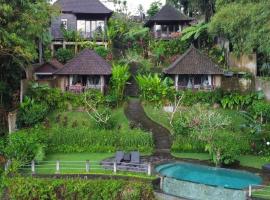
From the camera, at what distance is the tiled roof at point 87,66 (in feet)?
99.8

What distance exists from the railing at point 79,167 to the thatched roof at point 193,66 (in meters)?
10.6

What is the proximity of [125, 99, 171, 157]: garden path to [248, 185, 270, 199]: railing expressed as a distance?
21.4 feet

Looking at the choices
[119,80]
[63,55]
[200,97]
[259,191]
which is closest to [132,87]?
[119,80]

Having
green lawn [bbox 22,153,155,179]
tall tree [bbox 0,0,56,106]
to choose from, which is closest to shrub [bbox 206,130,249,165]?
green lawn [bbox 22,153,155,179]

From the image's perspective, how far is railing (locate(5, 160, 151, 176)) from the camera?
20750 mm

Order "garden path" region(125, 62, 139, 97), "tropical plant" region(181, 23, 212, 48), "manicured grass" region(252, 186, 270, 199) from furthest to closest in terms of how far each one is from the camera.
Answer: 1. "tropical plant" region(181, 23, 212, 48)
2. "garden path" region(125, 62, 139, 97)
3. "manicured grass" region(252, 186, 270, 199)

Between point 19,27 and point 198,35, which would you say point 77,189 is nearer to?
point 19,27

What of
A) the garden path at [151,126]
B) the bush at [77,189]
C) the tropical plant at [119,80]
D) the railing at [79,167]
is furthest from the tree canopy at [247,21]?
the bush at [77,189]

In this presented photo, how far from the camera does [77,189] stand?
19.5 metres

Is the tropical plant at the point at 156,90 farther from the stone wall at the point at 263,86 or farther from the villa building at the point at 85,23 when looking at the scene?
the villa building at the point at 85,23

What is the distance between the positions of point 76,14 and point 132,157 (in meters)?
19.6

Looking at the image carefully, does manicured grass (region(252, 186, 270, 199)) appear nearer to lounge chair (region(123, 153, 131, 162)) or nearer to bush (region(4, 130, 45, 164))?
lounge chair (region(123, 153, 131, 162))

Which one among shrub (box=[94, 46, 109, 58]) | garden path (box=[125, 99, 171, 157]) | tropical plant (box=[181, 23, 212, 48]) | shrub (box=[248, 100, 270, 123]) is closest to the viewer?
garden path (box=[125, 99, 171, 157])

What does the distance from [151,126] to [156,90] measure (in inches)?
115
